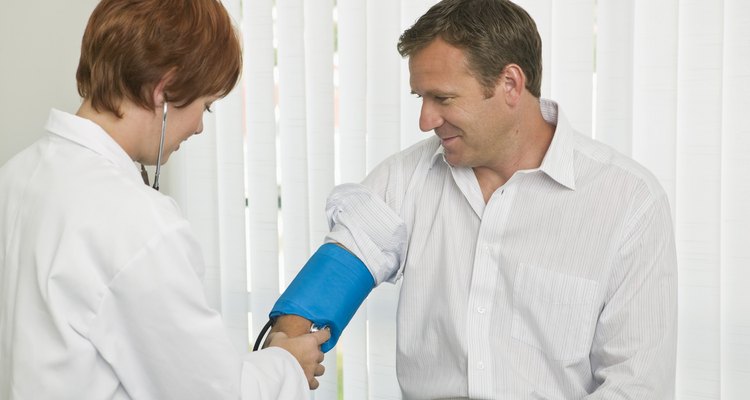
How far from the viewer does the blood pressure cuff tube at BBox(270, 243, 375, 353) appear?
1543 millimetres

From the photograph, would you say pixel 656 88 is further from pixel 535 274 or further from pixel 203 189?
pixel 203 189

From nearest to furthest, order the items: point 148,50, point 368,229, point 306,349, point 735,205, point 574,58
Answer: point 148,50
point 306,349
point 368,229
point 735,205
point 574,58

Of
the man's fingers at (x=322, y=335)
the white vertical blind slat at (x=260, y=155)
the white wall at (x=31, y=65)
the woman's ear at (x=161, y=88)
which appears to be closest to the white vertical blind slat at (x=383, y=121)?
the white vertical blind slat at (x=260, y=155)

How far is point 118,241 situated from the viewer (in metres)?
1.03

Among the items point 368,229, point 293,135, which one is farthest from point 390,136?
point 368,229

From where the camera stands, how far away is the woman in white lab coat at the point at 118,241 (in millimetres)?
1035

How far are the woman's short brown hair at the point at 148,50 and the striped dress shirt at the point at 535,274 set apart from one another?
538 mm

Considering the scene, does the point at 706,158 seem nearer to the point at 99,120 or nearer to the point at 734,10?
the point at 734,10

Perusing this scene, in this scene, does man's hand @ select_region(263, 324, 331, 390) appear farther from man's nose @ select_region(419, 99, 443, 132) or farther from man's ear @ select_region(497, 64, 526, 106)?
man's ear @ select_region(497, 64, 526, 106)

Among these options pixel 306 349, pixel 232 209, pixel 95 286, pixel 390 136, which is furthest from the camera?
pixel 232 209

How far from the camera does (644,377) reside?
4.80ft

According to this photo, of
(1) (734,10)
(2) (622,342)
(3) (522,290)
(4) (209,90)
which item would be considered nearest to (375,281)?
(3) (522,290)

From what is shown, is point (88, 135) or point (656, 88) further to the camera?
point (656, 88)

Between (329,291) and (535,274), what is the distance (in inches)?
14.8
